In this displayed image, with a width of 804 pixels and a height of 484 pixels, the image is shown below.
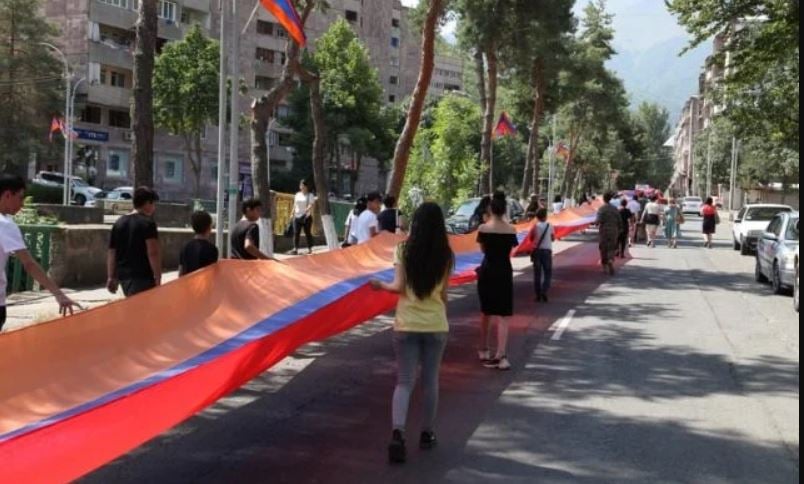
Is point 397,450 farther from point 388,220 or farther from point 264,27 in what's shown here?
point 264,27

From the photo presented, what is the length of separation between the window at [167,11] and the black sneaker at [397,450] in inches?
2362

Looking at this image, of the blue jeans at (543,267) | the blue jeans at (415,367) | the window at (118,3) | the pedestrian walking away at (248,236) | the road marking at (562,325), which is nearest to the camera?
the blue jeans at (415,367)

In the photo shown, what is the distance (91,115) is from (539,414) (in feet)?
186

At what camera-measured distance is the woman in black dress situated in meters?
8.74

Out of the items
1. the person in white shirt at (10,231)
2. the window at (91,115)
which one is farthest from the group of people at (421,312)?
the window at (91,115)

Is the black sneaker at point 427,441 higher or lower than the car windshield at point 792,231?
lower

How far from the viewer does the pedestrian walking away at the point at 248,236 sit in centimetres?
916

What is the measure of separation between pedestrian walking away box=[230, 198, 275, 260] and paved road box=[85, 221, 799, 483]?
1.26 meters

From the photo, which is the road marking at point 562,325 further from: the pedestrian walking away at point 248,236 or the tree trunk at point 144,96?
the tree trunk at point 144,96

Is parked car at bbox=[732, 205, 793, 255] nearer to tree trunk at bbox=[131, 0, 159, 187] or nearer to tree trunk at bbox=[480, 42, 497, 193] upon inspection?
tree trunk at bbox=[480, 42, 497, 193]

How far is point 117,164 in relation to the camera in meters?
59.4

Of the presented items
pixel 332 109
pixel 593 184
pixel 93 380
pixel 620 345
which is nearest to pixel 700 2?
pixel 620 345

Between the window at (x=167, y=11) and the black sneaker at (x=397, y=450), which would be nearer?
the black sneaker at (x=397, y=450)

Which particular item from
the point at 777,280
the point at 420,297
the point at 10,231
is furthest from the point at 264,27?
the point at 420,297
